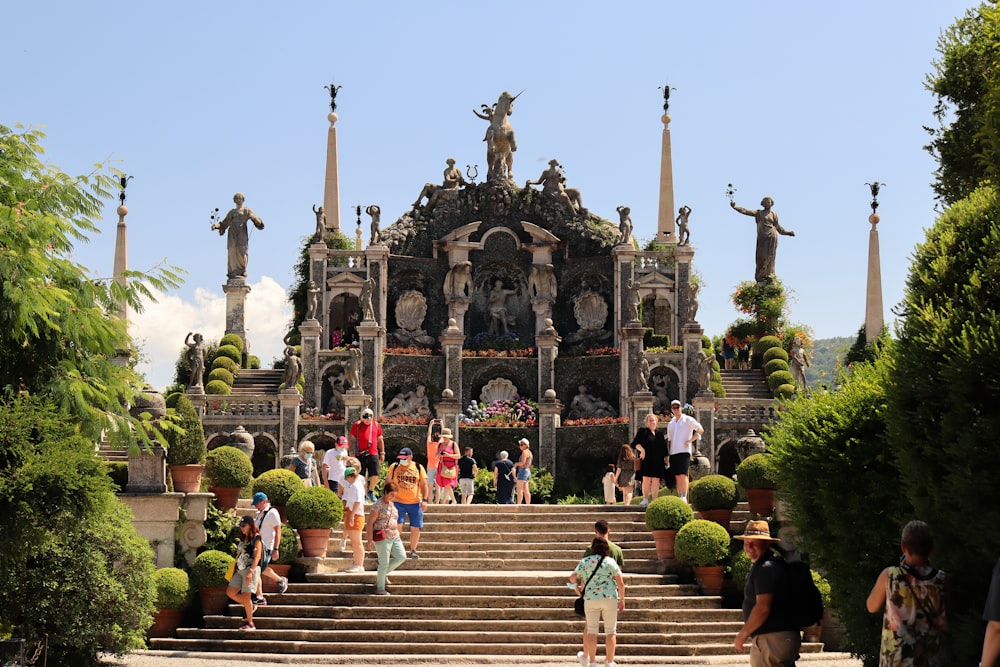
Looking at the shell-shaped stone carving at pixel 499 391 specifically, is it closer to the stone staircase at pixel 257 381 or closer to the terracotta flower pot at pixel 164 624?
the stone staircase at pixel 257 381

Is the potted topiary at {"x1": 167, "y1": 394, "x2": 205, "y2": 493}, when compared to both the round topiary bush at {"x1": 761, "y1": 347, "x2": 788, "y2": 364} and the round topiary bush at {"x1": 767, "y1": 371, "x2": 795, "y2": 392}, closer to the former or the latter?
the round topiary bush at {"x1": 767, "y1": 371, "x2": 795, "y2": 392}

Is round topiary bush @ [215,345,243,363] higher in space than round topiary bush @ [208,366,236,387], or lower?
higher

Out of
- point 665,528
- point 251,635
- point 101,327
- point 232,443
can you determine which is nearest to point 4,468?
point 101,327

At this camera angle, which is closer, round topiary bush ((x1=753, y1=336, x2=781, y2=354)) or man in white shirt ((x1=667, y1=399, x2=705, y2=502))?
man in white shirt ((x1=667, y1=399, x2=705, y2=502))

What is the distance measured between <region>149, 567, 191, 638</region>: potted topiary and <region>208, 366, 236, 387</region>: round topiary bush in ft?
76.5

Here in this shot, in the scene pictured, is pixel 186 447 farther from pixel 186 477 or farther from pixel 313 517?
pixel 313 517

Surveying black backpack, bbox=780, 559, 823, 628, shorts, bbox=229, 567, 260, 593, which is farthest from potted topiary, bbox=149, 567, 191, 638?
black backpack, bbox=780, 559, 823, 628

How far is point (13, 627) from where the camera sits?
15.5 meters

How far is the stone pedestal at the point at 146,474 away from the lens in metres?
19.6

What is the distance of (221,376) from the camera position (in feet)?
141

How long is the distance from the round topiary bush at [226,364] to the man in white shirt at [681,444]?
22.9m

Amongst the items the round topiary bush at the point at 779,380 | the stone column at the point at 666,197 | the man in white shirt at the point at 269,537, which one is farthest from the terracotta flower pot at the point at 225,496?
the stone column at the point at 666,197

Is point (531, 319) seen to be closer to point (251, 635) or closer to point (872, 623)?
point (251, 635)

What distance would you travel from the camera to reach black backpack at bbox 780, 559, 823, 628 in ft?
36.1
